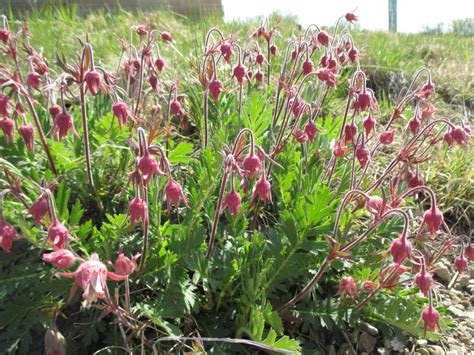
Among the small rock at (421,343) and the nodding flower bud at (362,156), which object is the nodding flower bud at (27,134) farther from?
the small rock at (421,343)

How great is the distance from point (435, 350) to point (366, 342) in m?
0.36

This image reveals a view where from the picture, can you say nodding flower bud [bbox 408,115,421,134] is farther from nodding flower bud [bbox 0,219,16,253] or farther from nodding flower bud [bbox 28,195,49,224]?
nodding flower bud [bbox 0,219,16,253]

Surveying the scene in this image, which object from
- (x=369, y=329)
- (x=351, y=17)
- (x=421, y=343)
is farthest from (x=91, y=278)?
(x=351, y=17)

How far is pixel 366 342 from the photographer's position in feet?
7.78

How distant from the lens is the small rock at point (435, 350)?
2.40 meters

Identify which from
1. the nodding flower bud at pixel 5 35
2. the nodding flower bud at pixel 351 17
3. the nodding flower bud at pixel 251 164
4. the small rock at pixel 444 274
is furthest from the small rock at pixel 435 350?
the nodding flower bud at pixel 5 35

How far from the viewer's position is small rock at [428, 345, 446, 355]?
2.40m

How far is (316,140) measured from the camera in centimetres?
300

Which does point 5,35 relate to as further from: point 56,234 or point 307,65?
point 307,65

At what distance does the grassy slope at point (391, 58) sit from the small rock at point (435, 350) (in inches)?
44.5

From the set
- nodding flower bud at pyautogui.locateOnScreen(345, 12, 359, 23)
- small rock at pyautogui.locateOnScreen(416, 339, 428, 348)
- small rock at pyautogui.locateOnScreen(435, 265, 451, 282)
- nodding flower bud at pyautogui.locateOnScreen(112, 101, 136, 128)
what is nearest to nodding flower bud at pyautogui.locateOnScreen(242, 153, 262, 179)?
nodding flower bud at pyautogui.locateOnScreen(112, 101, 136, 128)

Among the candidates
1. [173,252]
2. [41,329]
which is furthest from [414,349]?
[41,329]

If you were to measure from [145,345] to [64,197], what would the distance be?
741mm

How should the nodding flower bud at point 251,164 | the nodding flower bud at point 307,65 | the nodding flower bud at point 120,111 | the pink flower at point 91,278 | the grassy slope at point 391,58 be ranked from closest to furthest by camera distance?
the pink flower at point 91,278
the nodding flower bud at point 251,164
the nodding flower bud at point 120,111
the nodding flower bud at point 307,65
the grassy slope at point 391,58
